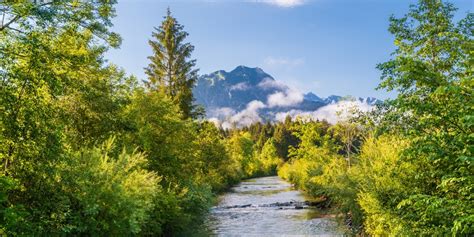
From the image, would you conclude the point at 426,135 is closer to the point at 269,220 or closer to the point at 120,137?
the point at 120,137

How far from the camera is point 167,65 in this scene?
42562mm

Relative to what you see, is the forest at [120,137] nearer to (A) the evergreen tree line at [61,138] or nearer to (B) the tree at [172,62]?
(A) the evergreen tree line at [61,138]

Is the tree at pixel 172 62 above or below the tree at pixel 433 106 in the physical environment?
above

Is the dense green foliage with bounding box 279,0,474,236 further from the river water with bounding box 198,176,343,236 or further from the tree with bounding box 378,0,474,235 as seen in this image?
the river water with bounding box 198,176,343,236

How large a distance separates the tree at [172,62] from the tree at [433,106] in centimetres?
2853

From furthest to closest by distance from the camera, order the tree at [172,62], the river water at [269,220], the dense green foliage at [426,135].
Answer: the tree at [172,62], the river water at [269,220], the dense green foliage at [426,135]

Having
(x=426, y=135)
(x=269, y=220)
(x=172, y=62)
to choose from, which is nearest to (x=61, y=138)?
(x=426, y=135)

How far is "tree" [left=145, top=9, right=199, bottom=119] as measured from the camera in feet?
138

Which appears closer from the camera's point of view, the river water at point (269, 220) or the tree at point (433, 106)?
the tree at point (433, 106)

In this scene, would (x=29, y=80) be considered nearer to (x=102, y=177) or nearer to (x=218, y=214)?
(x=102, y=177)

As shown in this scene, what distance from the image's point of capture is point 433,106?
12031mm

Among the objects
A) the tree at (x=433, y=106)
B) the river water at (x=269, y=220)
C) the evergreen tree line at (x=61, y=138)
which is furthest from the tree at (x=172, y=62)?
the tree at (x=433, y=106)

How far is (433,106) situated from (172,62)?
33.3m

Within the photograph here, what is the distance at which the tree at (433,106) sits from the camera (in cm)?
1162
